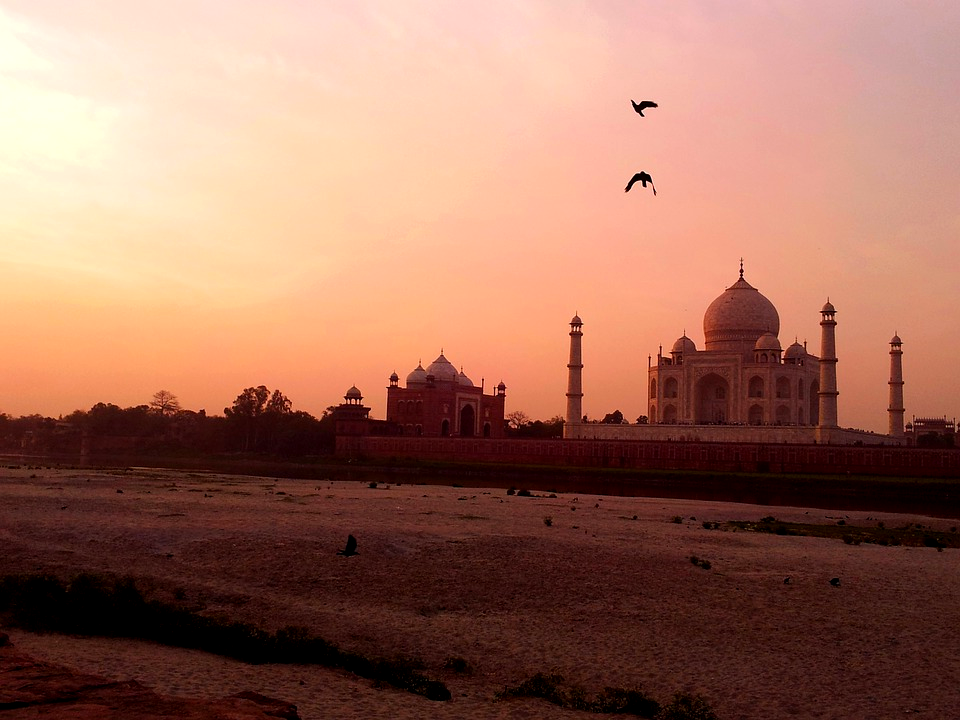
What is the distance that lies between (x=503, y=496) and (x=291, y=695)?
1730 cm

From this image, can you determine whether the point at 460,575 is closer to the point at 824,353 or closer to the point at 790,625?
the point at 790,625

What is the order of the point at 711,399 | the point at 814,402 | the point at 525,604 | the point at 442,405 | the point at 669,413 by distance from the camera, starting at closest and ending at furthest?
the point at 525,604 → the point at 711,399 → the point at 814,402 → the point at 669,413 → the point at 442,405

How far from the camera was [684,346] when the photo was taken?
163 ft

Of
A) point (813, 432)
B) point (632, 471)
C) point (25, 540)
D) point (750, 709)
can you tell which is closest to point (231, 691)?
point (750, 709)

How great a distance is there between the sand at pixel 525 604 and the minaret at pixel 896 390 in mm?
34247

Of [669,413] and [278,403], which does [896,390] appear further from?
[278,403]

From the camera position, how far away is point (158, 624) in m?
7.48

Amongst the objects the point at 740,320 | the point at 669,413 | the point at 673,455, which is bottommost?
the point at 673,455

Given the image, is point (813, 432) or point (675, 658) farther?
point (813, 432)

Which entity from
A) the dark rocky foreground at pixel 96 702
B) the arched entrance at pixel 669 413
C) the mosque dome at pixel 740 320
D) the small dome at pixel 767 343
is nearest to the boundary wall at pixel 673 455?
the arched entrance at pixel 669 413

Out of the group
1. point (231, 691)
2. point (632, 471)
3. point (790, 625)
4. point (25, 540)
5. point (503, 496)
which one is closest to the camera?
point (231, 691)

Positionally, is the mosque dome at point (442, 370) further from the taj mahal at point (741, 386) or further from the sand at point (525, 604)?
the sand at point (525, 604)

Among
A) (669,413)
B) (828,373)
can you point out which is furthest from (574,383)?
(828,373)

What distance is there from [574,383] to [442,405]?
9740 mm
